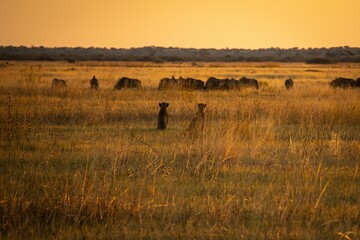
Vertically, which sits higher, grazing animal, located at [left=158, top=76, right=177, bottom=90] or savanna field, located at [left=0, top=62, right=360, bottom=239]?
grazing animal, located at [left=158, top=76, right=177, bottom=90]

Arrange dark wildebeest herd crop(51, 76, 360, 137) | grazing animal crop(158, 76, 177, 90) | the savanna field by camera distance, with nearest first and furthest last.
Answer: the savanna field
grazing animal crop(158, 76, 177, 90)
dark wildebeest herd crop(51, 76, 360, 137)

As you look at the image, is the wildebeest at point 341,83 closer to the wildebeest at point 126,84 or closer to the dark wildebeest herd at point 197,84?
the dark wildebeest herd at point 197,84

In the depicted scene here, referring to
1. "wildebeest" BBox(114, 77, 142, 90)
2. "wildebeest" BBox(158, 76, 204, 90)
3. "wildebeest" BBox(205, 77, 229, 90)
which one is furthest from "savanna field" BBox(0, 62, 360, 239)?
"wildebeest" BBox(205, 77, 229, 90)

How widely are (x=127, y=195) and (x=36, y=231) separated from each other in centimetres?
155

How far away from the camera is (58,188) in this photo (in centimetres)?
704

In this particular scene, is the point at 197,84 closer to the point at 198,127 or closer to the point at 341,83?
the point at 341,83

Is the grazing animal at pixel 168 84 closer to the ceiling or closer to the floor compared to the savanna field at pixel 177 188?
closer to the ceiling

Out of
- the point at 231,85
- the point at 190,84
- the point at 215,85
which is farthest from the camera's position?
the point at 231,85

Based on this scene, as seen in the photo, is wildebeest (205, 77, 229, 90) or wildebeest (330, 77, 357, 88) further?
wildebeest (330, 77, 357, 88)

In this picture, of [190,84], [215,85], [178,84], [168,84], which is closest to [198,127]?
[178,84]

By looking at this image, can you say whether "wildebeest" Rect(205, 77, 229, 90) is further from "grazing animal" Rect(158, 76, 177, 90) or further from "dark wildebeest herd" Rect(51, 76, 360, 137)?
"grazing animal" Rect(158, 76, 177, 90)

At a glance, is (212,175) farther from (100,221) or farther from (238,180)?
(100,221)

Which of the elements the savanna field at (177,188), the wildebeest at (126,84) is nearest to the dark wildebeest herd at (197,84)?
Result: the wildebeest at (126,84)

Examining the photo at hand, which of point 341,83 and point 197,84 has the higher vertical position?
point 341,83
